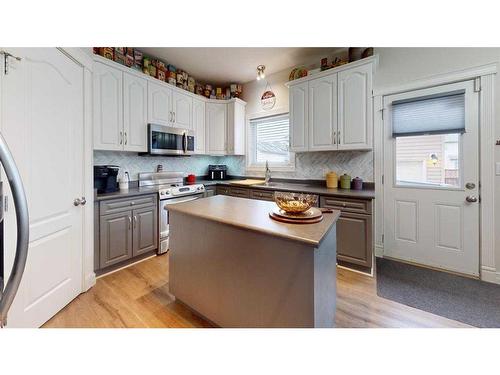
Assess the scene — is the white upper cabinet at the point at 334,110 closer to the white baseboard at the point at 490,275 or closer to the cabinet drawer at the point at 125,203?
the white baseboard at the point at 490,275

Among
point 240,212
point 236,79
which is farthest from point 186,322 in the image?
point 236,79

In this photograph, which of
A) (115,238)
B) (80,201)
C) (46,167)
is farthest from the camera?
(115,238)

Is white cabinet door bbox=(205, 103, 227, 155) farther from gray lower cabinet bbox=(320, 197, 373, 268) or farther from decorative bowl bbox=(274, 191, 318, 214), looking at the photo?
decorative bowl bbox=(274, 191, 318, 214)

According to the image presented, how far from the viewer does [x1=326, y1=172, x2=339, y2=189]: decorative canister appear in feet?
10.0

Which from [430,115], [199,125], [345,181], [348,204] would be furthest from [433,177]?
[199,125]

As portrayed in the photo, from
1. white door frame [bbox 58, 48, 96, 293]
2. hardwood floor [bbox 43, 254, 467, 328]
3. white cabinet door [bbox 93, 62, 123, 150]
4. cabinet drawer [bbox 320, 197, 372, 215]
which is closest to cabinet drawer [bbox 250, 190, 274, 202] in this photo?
cabinet drawer [bbox 320, 197, 372, 215]

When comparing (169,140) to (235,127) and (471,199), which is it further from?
(471,199)

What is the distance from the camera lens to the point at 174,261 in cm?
182

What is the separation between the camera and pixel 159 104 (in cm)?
310

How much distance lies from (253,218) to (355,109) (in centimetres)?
214

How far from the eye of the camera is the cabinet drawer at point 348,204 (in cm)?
236

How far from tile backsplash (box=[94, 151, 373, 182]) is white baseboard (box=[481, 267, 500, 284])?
4.63ft
